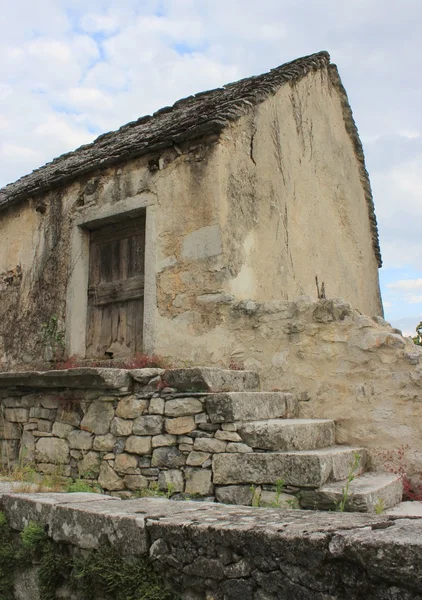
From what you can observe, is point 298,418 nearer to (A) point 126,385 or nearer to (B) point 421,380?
(B) point 421,380

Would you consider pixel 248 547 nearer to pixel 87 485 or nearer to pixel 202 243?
pixel 87 485

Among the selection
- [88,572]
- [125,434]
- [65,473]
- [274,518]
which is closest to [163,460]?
[125,434]

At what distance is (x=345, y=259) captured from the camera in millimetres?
9125

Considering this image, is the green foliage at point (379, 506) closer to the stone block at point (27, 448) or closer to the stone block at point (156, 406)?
the stone block at point (156, 406)

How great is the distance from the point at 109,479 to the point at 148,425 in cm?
58

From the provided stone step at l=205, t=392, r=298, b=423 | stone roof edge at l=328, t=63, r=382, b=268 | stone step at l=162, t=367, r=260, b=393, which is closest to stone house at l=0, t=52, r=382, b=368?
stone roof edge at l=328, t=63, r=382, b=268

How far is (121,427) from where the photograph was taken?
4613 mm

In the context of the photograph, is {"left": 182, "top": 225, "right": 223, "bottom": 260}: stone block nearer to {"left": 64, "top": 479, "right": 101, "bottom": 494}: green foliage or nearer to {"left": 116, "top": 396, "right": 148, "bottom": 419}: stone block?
{"left": 116, "top": 396, "right": 148, "bottom": 419}: stone block

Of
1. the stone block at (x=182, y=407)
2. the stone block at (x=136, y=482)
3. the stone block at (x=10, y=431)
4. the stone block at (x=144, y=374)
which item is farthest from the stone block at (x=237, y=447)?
the stone block at (x=10, y=431)

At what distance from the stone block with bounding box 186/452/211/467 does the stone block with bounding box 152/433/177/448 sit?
0.64 ft

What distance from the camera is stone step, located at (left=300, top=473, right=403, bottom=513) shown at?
137 inches

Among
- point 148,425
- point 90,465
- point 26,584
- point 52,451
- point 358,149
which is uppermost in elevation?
point 358,149

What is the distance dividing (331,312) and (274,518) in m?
2.87

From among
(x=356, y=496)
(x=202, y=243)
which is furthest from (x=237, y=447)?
(x=202, y=243)
